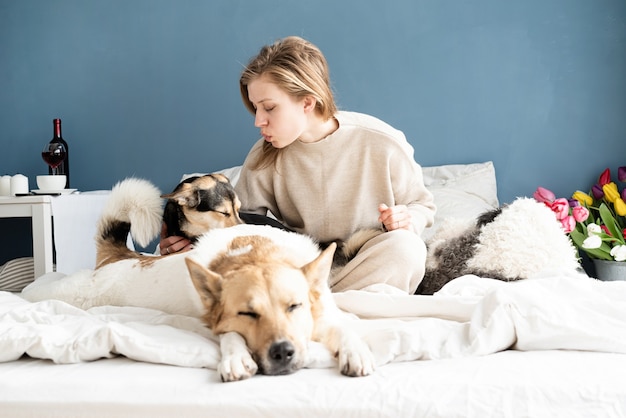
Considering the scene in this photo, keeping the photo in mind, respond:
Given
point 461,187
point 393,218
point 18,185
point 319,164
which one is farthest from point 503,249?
point 18,185

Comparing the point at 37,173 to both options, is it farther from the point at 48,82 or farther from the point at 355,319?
the point at 355,319

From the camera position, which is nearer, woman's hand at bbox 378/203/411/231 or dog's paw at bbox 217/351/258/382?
dog's paw at bbox 217/351/258/382

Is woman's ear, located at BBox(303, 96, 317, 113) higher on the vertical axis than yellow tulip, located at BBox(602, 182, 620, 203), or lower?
higher

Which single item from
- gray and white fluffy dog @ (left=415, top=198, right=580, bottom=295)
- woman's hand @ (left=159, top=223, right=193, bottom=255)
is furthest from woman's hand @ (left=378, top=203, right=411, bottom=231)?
woman's hand @ (left=159, top=223, right=193, bottom=255)

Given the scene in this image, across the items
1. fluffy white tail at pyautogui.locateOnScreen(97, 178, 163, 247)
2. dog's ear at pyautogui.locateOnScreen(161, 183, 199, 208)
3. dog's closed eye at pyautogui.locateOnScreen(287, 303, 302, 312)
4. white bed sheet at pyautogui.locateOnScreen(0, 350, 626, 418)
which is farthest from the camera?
dog's ear at pyautogui.locateOnScreen(161, 183, 199, 208)

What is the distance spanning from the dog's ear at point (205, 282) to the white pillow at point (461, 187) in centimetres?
174

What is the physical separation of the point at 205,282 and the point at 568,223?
2.12 meters

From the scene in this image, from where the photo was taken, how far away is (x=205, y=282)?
4.52ft

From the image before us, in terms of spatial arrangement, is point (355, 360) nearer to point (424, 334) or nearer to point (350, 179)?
point (424, 334)

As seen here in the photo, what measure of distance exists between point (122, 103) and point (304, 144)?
1.66m

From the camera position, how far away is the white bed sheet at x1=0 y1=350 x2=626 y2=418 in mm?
1096

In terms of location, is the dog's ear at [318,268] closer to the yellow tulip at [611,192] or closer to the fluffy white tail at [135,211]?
the fluffy white tail at [135,211]

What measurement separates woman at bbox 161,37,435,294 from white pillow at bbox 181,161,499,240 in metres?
0.66

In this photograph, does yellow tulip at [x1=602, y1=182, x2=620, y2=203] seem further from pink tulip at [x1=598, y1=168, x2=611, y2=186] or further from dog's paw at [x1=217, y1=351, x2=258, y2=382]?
dog's paw at [x1=217, y1=351, x2=258, y2=382]
